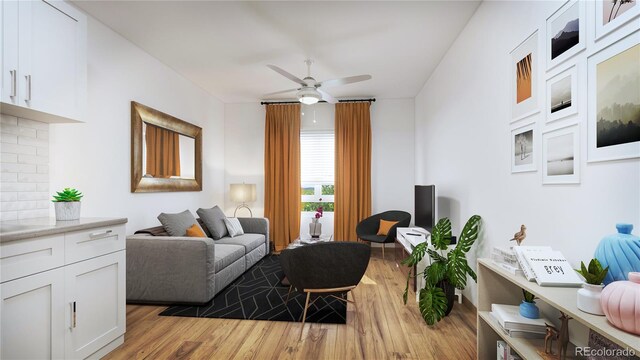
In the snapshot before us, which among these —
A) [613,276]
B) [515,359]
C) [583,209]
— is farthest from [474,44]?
[515,359]

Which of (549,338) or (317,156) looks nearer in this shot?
(549,338)

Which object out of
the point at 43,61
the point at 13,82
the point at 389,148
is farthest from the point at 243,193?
the point at 13,82

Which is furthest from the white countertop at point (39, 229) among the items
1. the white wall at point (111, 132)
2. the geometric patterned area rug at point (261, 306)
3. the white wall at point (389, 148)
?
the white wall at point (389, 148)

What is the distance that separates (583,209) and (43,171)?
387 centimetres

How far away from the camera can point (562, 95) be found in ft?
5.50

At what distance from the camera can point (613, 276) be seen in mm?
1187

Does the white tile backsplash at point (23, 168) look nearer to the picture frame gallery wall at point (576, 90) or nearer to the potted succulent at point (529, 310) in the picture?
the potted succulent at point (529, 310)

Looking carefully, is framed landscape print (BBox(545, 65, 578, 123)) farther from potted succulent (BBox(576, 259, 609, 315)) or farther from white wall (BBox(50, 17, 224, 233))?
white wall (BBox(50, 17, 224, 233))

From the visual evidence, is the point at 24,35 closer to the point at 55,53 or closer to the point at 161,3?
the point at 55,53

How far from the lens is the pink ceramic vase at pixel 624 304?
96 centimetres

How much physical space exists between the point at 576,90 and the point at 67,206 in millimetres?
3330

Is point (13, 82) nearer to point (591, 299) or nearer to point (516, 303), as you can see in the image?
point (591, 299)

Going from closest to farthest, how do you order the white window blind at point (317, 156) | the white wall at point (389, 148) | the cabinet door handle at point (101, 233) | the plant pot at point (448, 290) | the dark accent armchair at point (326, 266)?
the cabinet door handle at point (101, 233)
the dark accent armchair at point (326, 266)
the plant pot at point (448, 290)
the white wall at point (389, 148)
the white window blind at point (317, 156)

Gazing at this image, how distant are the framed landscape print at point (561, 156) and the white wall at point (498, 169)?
0.04m
